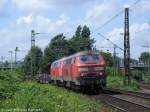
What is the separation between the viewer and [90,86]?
3725 centimetres

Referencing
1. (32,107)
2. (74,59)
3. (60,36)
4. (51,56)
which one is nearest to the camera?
(32,107)

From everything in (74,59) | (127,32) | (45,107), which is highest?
(127,32)

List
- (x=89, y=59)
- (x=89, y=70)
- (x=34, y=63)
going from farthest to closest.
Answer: (x=34, y=63)
(x=89, y=59)
(x=89, y=70)

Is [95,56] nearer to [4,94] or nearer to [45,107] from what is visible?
[4,94]

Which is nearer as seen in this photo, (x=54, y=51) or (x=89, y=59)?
(x=89, y=59)

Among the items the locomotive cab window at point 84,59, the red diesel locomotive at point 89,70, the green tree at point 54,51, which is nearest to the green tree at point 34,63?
the green tree at point 54,51

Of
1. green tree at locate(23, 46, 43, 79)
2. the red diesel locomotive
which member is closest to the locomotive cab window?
the red diesel locomotive

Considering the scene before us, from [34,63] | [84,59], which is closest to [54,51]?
[34,63]

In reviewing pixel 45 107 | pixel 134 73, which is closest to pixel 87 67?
pixel 45 107

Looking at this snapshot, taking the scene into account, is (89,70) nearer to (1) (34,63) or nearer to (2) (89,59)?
(2) (89,59)

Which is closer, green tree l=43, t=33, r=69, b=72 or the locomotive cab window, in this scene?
the locomotive cab window

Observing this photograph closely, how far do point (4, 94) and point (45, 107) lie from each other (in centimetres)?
619

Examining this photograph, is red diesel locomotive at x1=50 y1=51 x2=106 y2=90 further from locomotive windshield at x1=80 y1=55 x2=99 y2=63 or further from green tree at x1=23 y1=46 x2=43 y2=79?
green tree at x1=23 y1=46 x2=43 y2=79

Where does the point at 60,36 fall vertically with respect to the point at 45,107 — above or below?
above
